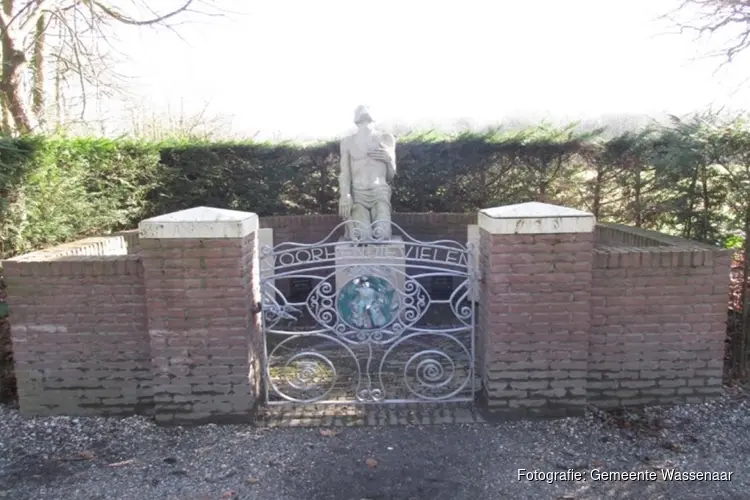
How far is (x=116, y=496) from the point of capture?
295cm

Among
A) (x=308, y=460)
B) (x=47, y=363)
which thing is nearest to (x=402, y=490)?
(x=308, y=460)

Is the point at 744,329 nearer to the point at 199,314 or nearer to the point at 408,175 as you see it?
the point at 199,314

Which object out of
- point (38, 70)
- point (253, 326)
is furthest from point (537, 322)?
point (38, 70)

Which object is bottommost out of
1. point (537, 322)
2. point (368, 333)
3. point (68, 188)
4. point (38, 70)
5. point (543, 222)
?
point (368, 333)

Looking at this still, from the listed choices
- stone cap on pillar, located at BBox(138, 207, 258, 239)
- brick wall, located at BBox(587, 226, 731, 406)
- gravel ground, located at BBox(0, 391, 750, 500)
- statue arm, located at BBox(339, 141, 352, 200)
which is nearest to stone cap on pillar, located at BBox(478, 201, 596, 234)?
brick wall, located at BBox(587, 226, 731, 406)

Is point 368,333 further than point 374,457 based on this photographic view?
Yes

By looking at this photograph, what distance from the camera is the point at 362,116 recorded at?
645 cm

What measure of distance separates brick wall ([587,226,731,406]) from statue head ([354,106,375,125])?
11.2ft

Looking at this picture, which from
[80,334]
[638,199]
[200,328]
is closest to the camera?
[200,328]

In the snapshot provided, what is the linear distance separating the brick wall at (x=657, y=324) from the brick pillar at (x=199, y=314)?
7.70 feet

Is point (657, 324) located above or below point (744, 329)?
above

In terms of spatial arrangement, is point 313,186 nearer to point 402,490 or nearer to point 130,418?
point 130,418

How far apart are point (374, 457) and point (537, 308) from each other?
4.54 ft

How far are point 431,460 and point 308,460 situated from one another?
71 cm
